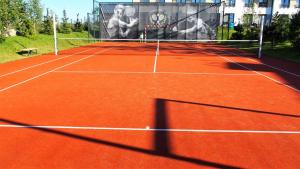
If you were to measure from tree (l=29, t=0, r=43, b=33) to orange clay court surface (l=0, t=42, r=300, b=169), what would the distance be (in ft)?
54.7

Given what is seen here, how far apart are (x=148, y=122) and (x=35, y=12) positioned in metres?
25.0

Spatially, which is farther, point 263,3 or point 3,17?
point 263,3

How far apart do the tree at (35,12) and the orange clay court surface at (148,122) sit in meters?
16.7

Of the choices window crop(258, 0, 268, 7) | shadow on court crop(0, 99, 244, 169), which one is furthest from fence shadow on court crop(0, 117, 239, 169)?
window crop(258, 0, 268, 7)

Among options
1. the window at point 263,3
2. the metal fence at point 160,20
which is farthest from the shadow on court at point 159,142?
the window at point 263,3

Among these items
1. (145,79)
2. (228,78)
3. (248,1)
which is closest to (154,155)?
(145,79)

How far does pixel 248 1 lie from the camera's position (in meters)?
56.2

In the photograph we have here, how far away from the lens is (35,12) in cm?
2867

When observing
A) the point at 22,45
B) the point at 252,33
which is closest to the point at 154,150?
the point at 22,45

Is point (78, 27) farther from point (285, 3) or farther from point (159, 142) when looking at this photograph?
point (159, 142)

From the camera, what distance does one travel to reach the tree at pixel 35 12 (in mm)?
27809

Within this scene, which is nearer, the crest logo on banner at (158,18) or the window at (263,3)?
the crest logo on banner at (158,18)

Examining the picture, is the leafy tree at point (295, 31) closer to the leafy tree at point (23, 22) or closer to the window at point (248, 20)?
the window at point (248, 20)

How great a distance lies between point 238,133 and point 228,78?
7053mm
